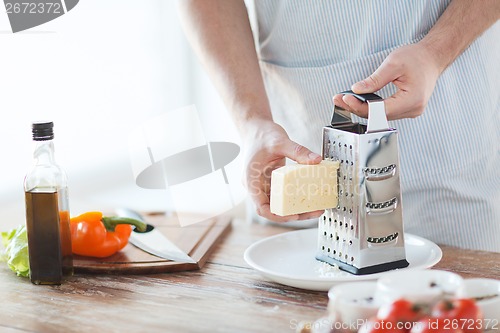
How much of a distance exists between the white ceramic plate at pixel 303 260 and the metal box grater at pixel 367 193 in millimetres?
43

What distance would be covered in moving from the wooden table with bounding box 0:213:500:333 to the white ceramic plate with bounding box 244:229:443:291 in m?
0.03

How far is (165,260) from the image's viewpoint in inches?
67.1

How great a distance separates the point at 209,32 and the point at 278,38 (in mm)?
188

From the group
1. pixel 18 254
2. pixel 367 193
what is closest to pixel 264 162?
pixel 367 193

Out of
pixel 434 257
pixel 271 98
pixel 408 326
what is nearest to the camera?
pixel 408 326

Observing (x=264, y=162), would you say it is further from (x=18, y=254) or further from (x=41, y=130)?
(x=18, y=254)

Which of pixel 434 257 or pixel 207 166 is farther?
pixel 207 166

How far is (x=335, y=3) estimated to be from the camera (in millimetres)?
1834

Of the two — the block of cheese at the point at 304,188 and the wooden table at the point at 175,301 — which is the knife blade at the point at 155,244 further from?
the block of cheese at the point at 304,188

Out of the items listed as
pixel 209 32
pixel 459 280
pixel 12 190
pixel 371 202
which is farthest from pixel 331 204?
pixel 12 190

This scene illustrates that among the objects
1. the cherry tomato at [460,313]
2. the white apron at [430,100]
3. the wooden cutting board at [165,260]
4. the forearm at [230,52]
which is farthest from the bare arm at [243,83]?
the cherry tomato at [460,313]

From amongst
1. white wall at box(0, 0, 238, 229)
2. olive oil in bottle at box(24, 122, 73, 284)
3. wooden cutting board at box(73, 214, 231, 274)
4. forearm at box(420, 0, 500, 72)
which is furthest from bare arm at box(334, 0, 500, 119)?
white wall at box(0, 0, 238, 229)

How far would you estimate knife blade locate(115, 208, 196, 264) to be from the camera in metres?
1.73

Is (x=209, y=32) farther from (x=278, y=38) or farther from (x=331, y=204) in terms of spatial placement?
(x=331, y=204)
